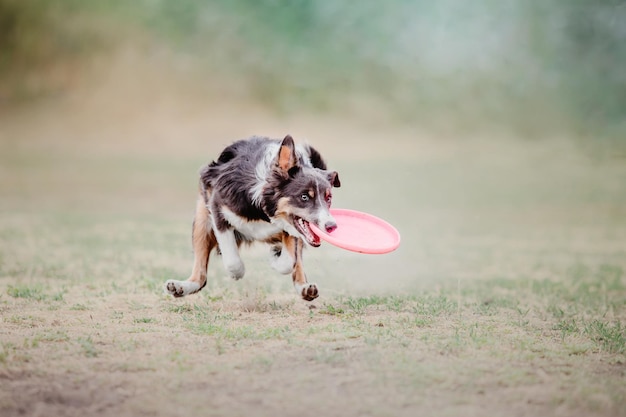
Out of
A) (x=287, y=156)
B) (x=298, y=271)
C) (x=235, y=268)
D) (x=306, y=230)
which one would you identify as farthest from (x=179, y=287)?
(x=287, y=156)

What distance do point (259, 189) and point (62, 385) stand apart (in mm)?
2657

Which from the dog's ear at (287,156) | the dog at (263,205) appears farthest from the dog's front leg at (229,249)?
the dog's ear at (287,156)

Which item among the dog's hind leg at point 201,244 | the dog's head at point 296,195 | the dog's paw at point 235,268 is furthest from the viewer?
the dog's hind leg at point 201,244

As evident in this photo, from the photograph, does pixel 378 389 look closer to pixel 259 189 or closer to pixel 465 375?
pixel 465 375

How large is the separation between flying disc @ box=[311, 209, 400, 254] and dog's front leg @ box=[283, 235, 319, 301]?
43 cm

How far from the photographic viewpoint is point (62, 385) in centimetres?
521

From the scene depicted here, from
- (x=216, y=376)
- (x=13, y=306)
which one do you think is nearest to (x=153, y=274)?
(x=13, y=306)

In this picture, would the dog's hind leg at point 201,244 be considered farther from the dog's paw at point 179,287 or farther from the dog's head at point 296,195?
the dog's head at point 296,195

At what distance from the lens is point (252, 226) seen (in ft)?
24.9

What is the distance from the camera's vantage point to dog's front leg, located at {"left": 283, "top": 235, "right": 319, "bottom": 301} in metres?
7.47

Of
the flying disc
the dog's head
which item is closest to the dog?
the dog's head

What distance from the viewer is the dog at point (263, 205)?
7.01 m

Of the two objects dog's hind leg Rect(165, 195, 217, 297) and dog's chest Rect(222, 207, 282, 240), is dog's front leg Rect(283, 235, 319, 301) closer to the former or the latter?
dog's chest Rect(222, 207, 282, 240)

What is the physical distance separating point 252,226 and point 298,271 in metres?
0.59
